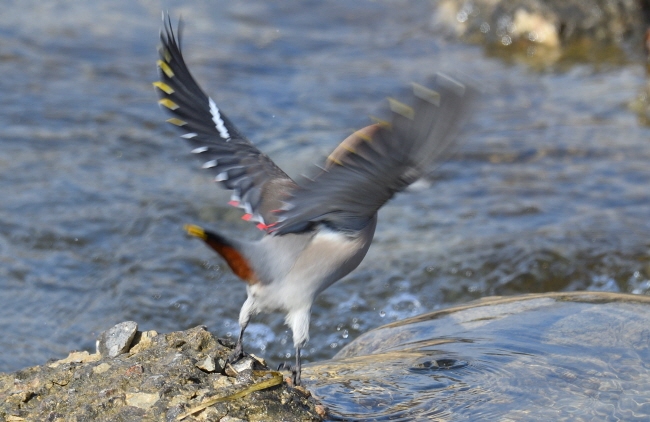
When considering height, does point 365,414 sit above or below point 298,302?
below

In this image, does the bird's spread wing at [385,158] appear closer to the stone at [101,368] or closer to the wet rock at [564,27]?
the stone at [101,368]

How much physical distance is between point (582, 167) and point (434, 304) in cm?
256

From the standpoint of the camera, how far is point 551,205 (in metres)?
7.29

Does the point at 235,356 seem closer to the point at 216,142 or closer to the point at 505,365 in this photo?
the point at 216,142

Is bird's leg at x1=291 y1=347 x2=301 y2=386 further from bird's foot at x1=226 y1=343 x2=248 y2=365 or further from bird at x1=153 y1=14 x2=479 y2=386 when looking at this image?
bird's foot at x1=226 y1=343 x2=248 y2=365

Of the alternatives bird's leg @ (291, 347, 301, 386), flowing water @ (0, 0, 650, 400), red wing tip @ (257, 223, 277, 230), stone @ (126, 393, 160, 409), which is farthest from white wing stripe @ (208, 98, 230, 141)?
stone @ (126, 393, 160, 409)

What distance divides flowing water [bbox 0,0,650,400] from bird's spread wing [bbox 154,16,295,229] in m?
0.73

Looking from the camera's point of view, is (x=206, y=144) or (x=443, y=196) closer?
(x=206, y=144)

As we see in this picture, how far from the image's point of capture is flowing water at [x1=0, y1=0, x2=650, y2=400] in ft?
19.8

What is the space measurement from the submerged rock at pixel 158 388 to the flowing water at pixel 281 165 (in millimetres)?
920

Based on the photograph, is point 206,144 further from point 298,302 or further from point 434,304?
point 434,304

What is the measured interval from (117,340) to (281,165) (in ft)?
14.3

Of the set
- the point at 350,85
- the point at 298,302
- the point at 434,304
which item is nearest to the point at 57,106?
the point at 350,85

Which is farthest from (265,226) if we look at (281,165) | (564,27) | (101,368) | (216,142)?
(564,27)
